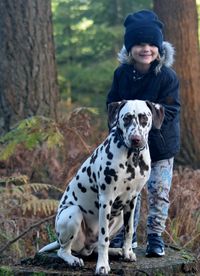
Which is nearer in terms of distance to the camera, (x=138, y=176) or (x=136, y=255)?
(x=138, y=176)

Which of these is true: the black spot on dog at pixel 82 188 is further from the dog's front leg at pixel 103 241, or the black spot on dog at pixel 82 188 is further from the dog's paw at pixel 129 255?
the dog's paw at pixel 129 255

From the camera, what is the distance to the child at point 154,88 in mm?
5867

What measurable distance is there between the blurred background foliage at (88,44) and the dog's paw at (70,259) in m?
11.7

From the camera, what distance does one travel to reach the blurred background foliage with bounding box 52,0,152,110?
17828 mm

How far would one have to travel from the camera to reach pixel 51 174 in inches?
386

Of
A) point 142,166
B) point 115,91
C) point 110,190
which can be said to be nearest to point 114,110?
point 142,166

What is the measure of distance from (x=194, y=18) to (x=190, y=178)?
3.22 meters

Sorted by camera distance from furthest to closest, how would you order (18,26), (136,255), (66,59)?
(66,59), (18,26), (136,255)

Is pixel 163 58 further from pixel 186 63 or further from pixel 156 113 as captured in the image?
pixel 186 63

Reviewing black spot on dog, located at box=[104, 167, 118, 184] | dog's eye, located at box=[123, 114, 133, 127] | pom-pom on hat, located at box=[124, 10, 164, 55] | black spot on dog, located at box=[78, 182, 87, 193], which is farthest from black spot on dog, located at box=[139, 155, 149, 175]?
pom-pom on hat, located at box=[124, 10, 164, 55]

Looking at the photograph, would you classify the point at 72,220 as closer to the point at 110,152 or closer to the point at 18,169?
the point at 110,152

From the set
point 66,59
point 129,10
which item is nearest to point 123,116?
point 129,10

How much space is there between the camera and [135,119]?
16.7ft

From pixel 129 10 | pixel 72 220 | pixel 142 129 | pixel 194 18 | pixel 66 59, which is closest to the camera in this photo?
pixel 142 129
